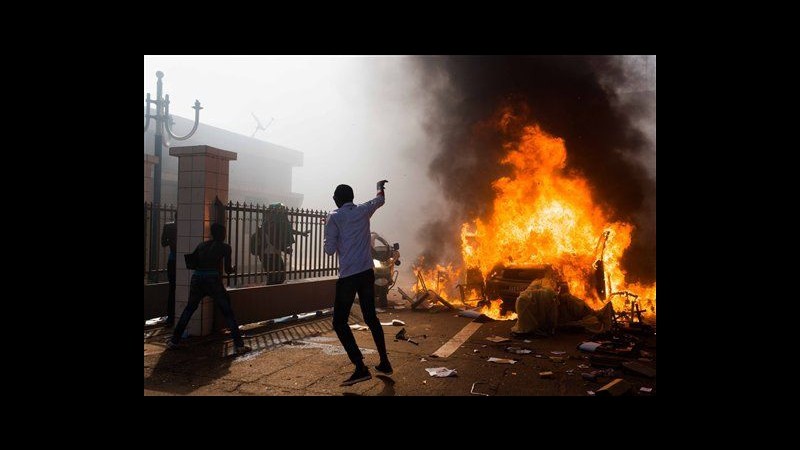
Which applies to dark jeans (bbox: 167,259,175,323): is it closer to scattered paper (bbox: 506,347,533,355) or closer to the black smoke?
scattered paper (bbox: 506,347,533,355)

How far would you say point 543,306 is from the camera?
7.95 meters

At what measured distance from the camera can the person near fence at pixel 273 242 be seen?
336 inches

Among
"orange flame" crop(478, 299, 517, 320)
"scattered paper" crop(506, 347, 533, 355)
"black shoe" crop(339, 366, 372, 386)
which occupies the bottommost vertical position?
"orange flame" crop(478, 299, 517, 320)

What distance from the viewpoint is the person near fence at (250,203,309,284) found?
855 centimetres

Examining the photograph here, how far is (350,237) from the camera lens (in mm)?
4902

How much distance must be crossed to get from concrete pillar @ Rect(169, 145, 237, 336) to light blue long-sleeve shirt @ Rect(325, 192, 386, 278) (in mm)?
3139

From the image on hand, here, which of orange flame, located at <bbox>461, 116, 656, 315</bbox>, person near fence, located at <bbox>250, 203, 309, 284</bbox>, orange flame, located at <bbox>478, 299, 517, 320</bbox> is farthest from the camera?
orange flame, located at <bbox>461, 116, 656, 315</bbox>

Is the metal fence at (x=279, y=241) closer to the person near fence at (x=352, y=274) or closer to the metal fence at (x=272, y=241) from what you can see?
the metal fence at (x=272, y=241)

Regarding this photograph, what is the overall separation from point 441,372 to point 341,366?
1.29 m

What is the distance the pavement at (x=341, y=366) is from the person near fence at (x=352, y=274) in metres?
0.42

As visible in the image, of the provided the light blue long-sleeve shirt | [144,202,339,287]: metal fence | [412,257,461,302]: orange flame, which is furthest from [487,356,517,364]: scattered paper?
[412,257,461,302]: orange flame

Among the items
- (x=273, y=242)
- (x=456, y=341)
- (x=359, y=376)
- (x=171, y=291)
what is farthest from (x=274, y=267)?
(x=359, y=376)
